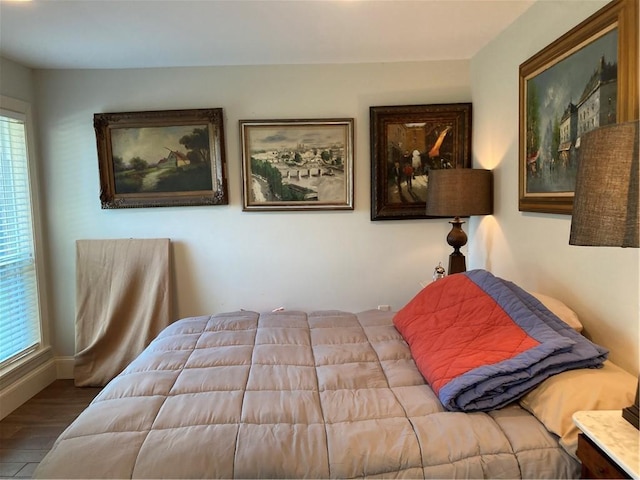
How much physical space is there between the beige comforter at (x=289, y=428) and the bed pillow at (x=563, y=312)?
1.65 ft

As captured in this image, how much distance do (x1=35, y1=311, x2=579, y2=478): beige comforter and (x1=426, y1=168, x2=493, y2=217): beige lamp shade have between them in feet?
3.68

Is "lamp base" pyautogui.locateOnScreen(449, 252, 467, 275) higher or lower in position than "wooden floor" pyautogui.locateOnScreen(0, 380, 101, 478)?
higher

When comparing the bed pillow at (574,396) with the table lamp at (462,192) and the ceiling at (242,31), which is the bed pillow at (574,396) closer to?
the table lamp at (462,192)

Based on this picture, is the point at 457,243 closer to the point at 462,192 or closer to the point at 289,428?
the point at 462,192

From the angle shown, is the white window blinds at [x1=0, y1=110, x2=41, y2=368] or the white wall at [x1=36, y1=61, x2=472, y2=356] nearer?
the white window blinds at [x1=0, y1=110, x2=41, y2=368]

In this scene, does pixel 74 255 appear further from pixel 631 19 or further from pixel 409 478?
pixel 631 19

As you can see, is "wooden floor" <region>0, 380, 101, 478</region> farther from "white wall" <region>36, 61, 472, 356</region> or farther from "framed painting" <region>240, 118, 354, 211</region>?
"framed painting" <region>240, 118, 354, 211</region>

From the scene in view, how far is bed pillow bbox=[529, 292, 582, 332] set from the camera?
5.58 feet

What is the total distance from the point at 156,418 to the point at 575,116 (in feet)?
6.98

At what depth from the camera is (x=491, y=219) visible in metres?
2.73

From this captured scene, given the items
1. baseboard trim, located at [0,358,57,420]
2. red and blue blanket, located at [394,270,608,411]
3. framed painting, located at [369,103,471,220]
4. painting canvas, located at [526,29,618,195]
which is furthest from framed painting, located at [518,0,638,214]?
baseboard trim, located at [0,358,57,420]

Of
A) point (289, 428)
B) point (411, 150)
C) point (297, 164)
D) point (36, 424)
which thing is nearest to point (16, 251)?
point (36, 424)

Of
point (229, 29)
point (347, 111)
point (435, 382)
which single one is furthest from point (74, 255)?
point (435, 382)

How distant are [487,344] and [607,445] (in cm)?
57
